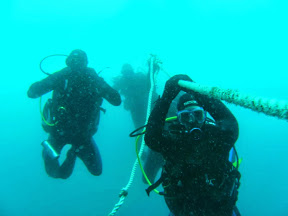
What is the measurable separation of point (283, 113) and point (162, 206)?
3164 centimetres

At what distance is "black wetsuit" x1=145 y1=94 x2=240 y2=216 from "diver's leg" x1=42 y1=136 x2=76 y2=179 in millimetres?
3238

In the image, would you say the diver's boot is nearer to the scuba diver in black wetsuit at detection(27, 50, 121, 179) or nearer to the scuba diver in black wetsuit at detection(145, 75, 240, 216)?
the scuba diver in black wetsuit at detection(27, 50, 121, 179)

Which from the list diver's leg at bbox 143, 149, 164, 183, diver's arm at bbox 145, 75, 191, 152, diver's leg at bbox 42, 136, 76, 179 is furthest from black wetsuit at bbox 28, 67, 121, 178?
diver's leg at bbox 143, 149, 164, 183

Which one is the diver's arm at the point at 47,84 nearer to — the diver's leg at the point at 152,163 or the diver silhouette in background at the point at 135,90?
the diver's leg at the point at 152,163

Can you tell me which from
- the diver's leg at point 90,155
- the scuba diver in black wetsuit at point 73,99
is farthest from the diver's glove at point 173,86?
the diver's leg at point 90,155

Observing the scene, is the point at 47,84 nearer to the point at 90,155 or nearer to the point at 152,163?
the point at 90,155

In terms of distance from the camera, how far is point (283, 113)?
90 cm

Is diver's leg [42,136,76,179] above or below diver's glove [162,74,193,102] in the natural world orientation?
below

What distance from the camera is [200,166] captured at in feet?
8.70

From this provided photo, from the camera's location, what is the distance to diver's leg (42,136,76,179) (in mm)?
5223

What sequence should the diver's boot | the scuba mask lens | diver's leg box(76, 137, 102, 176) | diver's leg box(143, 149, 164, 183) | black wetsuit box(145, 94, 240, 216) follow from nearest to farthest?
black wetsuit box(145, 94, 240, 216) < the scuba mask lens < the diver's boot < diver's leg box(76, 137, 102, 176) < diver's leg box(143, 149, 164, 183)

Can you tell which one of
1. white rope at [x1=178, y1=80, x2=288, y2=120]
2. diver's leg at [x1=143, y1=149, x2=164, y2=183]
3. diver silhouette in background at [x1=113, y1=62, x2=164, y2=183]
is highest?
diver silhouette in background at [x1=113, y1=62, x2=164, y2=183]

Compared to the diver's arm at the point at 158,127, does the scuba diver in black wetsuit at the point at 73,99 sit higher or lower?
higher

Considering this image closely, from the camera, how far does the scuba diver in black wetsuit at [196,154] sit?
259cm
